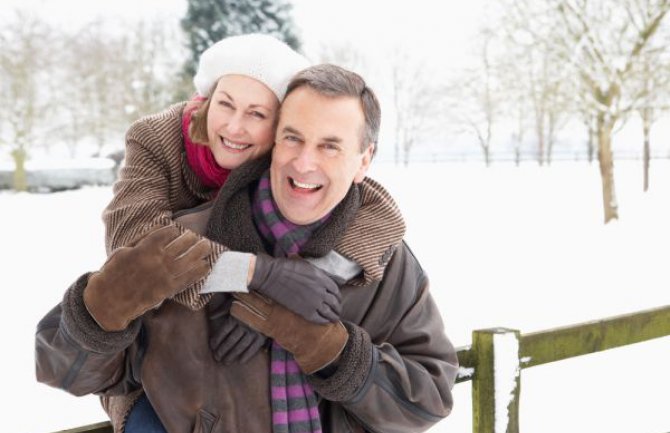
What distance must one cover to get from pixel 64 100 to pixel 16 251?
1539 centimetres

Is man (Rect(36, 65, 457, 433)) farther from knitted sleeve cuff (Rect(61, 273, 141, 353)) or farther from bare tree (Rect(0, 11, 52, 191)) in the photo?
bare tree (Rect(0, 11, 52, 191))

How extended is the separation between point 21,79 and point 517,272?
1847 centimetres

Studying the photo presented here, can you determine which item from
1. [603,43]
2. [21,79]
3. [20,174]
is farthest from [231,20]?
[603,43]

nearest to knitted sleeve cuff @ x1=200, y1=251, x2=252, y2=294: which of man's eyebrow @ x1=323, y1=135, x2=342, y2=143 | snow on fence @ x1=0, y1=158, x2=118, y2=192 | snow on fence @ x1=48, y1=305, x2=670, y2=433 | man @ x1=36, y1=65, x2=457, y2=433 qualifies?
man @ x1=36, y1=65, x2=457, y2=433

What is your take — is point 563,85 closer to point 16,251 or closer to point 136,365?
point 16,251

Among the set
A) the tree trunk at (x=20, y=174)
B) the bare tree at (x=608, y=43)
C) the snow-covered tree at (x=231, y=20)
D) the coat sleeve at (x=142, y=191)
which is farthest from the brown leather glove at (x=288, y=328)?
the snow-covered tree at (x=231, y=20)

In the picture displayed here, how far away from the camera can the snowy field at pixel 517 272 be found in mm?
5148

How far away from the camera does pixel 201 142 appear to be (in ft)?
5.92

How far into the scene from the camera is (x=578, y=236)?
14133 millimetres

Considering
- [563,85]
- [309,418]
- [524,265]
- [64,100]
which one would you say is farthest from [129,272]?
[64,100]

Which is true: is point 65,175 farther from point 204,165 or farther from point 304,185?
point 304,185

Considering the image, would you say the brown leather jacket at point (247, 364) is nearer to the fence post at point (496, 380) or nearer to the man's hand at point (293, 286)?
the man's hand at point (293, 286)

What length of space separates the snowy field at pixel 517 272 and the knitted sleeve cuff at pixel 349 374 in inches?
111

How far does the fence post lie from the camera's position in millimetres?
2336
